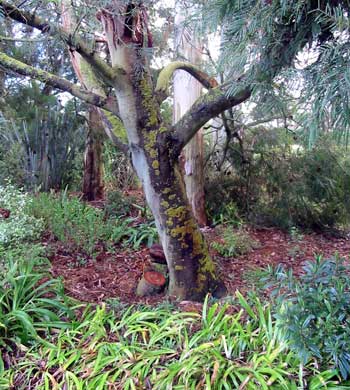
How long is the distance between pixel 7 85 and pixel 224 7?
16.5ft

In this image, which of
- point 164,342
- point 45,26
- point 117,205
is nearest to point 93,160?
point 117,205

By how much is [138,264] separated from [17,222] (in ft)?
4.26

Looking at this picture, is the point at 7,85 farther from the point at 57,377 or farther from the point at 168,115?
the point at 57,377

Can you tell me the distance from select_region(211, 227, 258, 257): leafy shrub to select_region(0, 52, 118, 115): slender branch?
1879 mm

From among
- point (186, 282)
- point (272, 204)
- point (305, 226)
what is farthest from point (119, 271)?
point (305, 226)

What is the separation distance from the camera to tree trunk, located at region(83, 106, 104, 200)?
558 cm

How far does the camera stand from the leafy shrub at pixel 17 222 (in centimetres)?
352

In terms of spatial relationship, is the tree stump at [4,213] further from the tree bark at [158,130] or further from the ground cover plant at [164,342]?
the tree bark at [158,130]

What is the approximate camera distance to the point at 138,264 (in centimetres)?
368

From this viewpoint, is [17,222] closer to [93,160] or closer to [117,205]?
[117,205]

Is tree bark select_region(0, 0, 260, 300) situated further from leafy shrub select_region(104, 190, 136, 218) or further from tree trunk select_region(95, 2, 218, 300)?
leafy shrub select_region(104, 190, 136, 218)

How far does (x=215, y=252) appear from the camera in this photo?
3.93 m

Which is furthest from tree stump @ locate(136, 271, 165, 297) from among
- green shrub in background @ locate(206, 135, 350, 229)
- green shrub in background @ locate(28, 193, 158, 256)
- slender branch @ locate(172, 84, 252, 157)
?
green shrub in background @ locate(206, 135, 350, 229)

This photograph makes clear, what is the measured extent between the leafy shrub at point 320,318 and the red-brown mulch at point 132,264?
112cm
